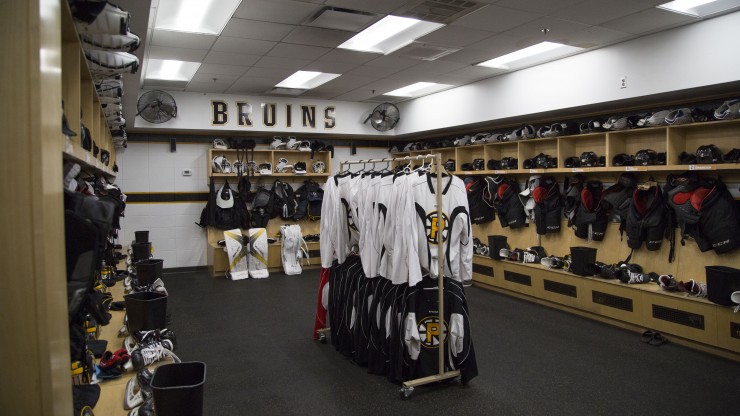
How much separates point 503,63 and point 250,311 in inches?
170

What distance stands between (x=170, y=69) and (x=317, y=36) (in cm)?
268

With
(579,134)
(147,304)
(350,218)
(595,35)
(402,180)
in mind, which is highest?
(595,35)

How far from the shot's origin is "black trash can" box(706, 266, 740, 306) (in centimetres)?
407

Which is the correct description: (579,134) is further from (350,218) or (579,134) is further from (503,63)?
(350,218)

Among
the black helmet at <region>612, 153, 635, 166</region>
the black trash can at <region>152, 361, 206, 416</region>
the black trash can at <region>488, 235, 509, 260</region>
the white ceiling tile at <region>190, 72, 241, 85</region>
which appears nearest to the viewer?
the black trash can at <region>152, 361, 206, 416</region>

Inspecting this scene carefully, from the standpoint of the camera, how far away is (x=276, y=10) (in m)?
4.12

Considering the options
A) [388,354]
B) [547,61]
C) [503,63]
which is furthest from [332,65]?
[388,354]

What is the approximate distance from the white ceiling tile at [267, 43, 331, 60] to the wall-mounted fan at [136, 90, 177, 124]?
2.52 m

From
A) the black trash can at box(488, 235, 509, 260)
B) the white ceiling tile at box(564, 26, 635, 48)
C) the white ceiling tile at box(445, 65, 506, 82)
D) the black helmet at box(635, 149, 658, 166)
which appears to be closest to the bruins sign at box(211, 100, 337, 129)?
the white ceiling tile at box(445, 65, 506, 82)

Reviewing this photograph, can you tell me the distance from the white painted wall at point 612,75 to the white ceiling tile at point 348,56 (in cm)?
201

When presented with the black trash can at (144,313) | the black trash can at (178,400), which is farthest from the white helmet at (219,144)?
the black trash can at (178,400)

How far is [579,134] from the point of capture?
5922 millimetres

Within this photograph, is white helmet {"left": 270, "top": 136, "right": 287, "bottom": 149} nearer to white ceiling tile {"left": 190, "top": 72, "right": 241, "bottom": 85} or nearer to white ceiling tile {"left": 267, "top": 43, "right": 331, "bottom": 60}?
white ceiling tile {"left": 190, "top": 72, "right": 241, "bottom": 85}

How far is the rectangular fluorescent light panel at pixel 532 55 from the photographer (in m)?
5.49
